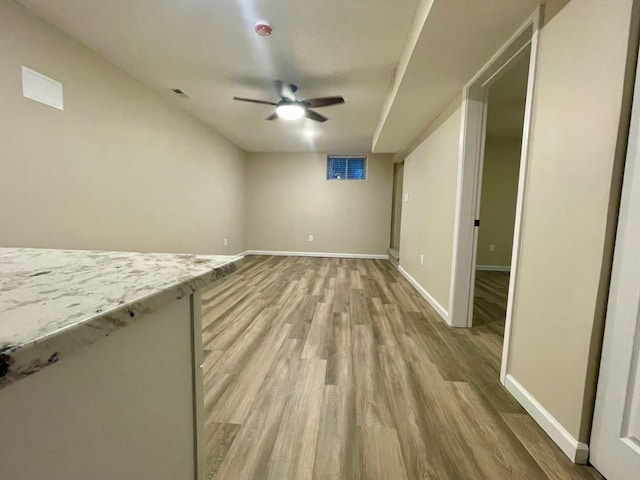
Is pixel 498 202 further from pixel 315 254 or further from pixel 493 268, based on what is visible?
pixel 315 254

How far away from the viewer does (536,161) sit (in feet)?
4.71

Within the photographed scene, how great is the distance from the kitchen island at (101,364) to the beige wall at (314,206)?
17.4 feet

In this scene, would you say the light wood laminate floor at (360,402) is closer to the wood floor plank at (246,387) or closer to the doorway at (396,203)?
the wood floor plank at (246,387)

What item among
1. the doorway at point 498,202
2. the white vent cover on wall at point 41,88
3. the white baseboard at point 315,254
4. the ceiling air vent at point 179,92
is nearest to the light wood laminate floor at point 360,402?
the white vent cover on wall at point 41,88

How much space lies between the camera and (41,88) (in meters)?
1.96

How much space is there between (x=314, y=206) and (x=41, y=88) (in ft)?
14.7

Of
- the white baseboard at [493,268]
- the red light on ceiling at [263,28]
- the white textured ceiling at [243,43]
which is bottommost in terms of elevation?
the white baseboard at [493,268]

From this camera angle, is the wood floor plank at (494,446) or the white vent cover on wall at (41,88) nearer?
the wood floor plank at (494,446)

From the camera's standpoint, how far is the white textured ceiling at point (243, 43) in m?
1.79

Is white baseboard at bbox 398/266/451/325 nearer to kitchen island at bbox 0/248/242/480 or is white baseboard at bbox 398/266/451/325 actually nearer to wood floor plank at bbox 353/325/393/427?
wood floor plank at bbox 353/325/393/427

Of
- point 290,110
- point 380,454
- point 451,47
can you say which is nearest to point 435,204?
point 451,47

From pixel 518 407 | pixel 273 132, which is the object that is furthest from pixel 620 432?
pixel 273 132

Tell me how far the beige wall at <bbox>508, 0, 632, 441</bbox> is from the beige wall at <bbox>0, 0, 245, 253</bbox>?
317cm

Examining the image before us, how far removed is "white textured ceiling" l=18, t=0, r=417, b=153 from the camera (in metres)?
1.79
